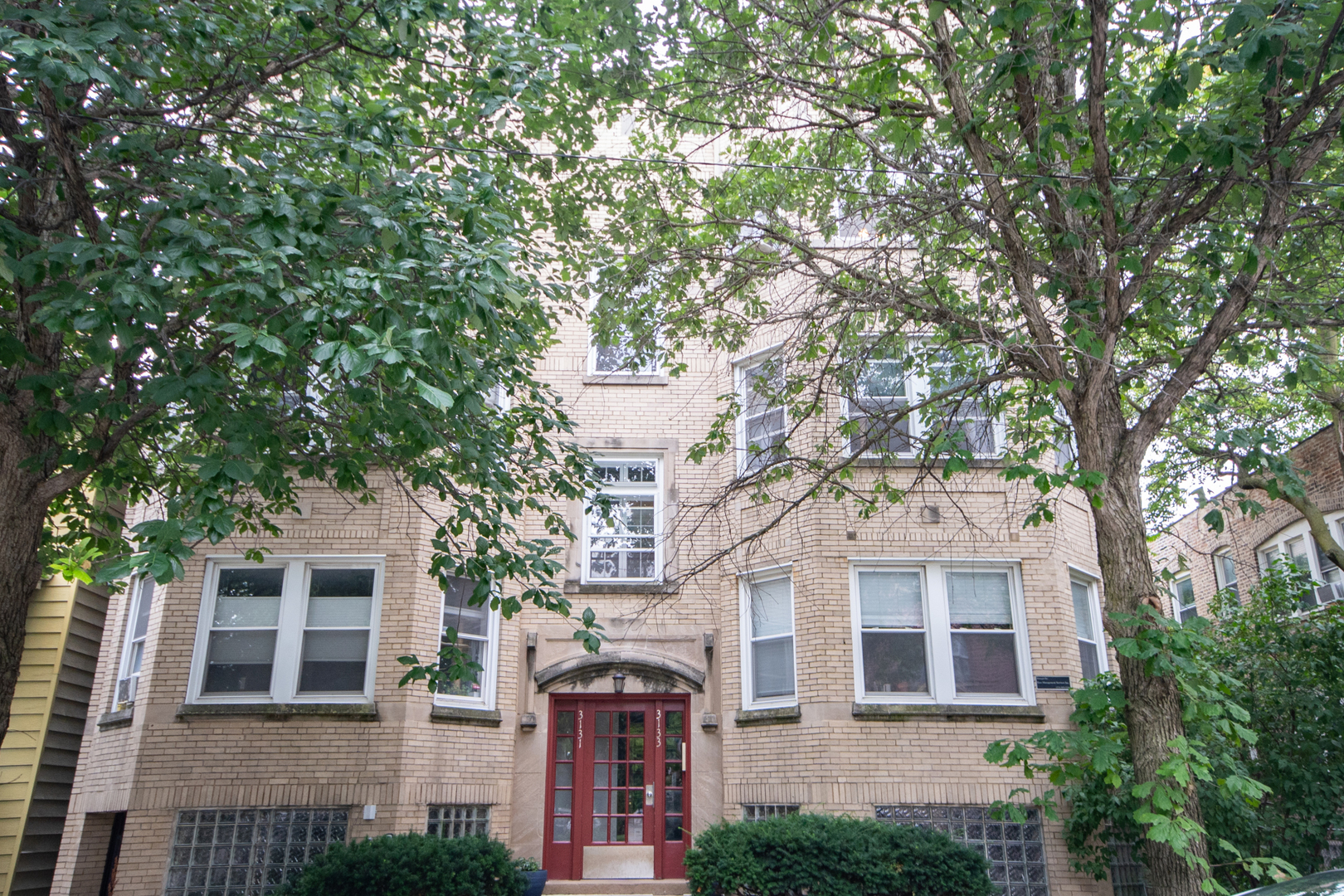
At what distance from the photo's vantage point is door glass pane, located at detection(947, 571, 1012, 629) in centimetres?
1166

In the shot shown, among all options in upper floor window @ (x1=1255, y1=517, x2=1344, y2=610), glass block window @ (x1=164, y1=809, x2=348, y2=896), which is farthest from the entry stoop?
upper floor window @ (x1=1255, y1=517, x2=1344, y2=610)

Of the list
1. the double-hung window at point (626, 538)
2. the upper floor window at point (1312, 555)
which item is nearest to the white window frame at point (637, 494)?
the double-hung window at point (626, 538)

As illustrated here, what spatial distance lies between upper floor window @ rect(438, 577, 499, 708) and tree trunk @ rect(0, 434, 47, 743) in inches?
217

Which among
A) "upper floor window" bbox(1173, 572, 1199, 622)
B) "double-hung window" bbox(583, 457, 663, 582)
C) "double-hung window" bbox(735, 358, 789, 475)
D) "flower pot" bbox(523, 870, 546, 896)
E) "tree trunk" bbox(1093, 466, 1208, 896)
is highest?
"double-hung window" bbox(735, 358, 789, 475)

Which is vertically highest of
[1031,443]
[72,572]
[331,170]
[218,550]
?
[331,170]

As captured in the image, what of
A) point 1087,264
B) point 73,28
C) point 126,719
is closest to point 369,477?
point 126,719

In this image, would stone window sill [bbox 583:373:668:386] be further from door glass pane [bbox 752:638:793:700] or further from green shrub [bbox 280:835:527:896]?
green shrub [bbox 280:835:527:896]

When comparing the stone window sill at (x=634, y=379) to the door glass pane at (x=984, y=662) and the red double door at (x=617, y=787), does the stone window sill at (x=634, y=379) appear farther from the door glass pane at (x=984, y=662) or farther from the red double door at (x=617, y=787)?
the door glass pane at (x=984, y=662)

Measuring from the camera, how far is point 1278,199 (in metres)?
6.73

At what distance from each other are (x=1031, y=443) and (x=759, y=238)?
13.1 ft

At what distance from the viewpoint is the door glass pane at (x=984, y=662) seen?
1142cm

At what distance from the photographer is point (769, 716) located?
11.5m

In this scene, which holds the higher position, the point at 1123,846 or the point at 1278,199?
the point at 1278,199

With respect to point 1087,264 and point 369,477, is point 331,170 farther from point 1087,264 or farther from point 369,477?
point 1087,264
